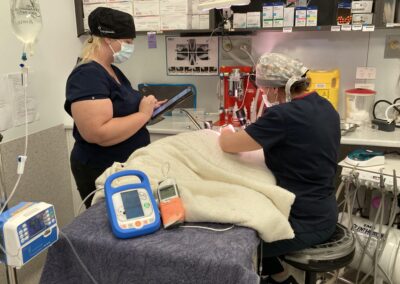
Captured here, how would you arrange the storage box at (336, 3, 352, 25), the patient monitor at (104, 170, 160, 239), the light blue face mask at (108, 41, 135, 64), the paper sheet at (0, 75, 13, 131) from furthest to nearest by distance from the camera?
the storage box at (336, 3, 352, 25) → the paper sheet at (0, 75, 13, 131) → the light blue face mask at (108, 41, 135, 64) → the patient monitor at (104, 170, 160, 239)

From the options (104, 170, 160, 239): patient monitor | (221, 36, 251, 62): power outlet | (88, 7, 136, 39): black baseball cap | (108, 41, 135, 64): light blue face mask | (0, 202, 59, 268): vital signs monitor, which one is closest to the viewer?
(0, 202, 59, 268): vital signs monitor

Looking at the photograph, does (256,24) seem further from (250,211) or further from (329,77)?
(250,211)

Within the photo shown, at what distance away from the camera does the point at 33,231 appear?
0.93 metres

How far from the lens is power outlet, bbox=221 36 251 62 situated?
2.73 m

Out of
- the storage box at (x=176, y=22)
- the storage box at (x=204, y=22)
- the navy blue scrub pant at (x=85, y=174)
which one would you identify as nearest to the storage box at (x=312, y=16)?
the storage box at (x=204, y=22)

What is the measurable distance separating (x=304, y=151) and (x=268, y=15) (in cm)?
126

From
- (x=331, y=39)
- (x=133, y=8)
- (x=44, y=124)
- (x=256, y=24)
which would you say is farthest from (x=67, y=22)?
(x=331, y=39)

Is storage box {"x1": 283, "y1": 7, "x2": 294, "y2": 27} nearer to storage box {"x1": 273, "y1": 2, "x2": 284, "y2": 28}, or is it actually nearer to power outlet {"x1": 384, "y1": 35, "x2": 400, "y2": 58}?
storage box {"x1": 273, "y1": 2, "x2": 284, "y2": 28}

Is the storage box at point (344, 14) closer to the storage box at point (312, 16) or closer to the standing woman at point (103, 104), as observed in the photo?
the storage box at point (312, 16)

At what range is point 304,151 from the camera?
1.46 meters

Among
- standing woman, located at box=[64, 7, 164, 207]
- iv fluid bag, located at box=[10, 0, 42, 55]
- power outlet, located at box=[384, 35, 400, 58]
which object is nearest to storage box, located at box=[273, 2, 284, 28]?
power outlet, located at box=[384, 35, 400, 58]

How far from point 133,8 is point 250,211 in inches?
78.9

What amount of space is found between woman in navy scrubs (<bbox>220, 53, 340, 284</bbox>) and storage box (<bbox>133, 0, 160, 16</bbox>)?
1321mm

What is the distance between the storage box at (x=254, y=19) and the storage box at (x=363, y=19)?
1.87 feet
